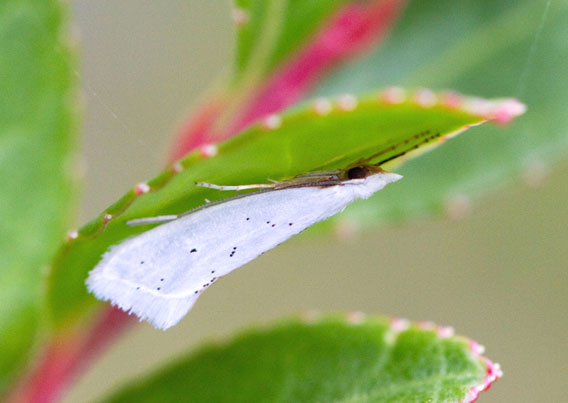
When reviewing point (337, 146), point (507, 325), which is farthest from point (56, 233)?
point (507, 325)

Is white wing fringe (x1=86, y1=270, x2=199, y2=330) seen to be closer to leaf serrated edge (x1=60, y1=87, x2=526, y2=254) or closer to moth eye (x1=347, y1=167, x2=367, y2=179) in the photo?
leaf serrated edge (x1=60, y1=87, x2=526, y2=254)

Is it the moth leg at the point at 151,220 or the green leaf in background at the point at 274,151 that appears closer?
→ the green leaf in background at the point at 274,151

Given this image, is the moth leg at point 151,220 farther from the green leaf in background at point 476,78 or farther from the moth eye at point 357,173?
the green leaf in background at point 476,78

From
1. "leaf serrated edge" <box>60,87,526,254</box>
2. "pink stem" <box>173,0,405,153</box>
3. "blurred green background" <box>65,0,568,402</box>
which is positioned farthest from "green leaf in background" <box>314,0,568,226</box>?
"blurred green background" <box>65,0,568,402</box>

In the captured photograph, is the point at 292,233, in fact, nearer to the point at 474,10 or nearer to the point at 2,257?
the point at 2,257

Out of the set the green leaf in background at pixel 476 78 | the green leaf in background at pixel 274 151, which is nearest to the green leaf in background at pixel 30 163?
the green leaf in background at pixel 274 151

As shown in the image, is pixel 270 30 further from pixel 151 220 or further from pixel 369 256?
pixel 369 256

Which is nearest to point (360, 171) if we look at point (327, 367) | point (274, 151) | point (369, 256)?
point (327, 367)
